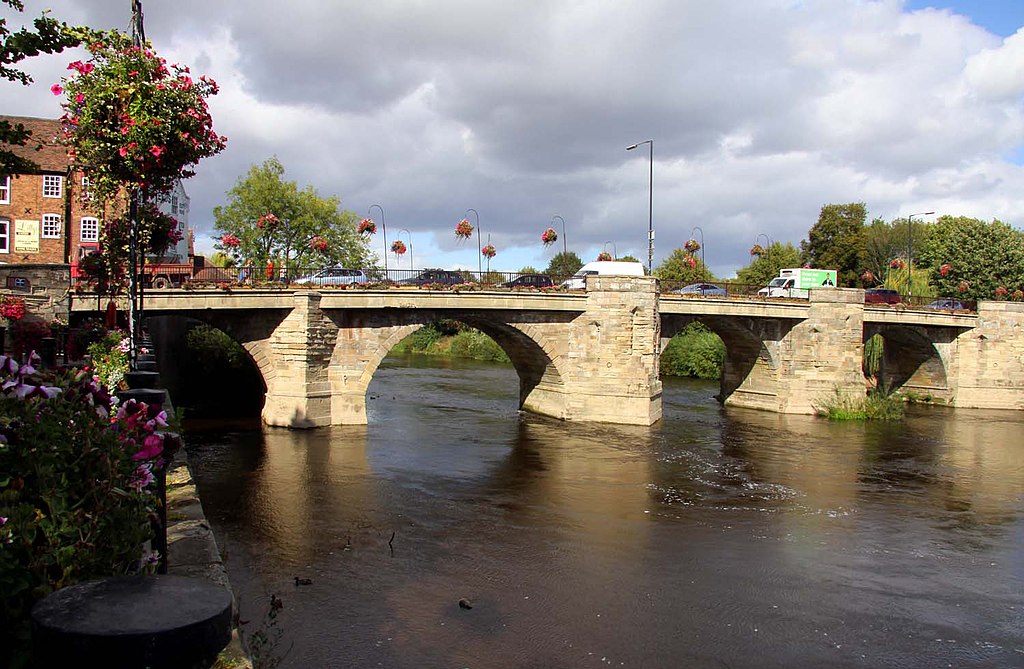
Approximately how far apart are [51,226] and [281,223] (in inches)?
784

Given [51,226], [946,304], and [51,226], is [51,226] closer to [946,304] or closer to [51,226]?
[51,226]

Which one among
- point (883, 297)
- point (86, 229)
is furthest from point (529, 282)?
point (883, 297)

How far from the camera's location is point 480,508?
66.0 feet

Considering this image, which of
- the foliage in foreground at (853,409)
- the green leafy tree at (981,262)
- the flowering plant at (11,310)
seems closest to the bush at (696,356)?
the foliage in foreground at (853,409)

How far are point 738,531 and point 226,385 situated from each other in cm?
2880

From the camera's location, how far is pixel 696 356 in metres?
52.8

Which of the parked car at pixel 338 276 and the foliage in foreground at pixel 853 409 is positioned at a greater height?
the parked car at pixel 338 276

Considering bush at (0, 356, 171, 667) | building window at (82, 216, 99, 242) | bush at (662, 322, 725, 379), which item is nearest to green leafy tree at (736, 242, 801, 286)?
bush at (662, 322, 725, 379)

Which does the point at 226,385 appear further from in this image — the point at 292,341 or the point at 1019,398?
the point at 1019,398

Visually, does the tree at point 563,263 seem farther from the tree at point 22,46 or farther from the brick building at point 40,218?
the tree at point 22,46

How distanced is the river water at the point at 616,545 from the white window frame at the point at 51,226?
15.0 meters

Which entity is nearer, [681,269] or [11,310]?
[11,310]

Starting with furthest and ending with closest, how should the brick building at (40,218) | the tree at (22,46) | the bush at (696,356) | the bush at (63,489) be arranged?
1. the bush at (696,356)
2. the brick building at (40,218)
3. the tree at (22,46)
4. the bush at (63,489)

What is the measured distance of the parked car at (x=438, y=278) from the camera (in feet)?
104
